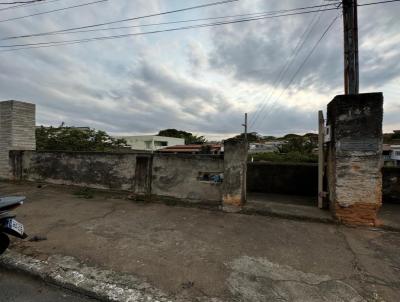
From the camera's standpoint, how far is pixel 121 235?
3646mm

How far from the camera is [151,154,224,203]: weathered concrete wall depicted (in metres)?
5.28

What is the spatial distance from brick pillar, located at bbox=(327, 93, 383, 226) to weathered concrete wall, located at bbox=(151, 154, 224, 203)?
2197 millimetres

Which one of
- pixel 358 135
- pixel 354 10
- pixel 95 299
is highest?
pixel 354 10

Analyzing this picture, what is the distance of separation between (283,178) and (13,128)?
28.3 feet

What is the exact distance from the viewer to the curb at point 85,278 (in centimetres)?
231

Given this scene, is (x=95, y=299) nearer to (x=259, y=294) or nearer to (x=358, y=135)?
(x=259, y=294)

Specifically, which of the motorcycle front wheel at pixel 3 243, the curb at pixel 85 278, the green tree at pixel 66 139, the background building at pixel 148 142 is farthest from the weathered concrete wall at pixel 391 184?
the background building at pixel 148 142

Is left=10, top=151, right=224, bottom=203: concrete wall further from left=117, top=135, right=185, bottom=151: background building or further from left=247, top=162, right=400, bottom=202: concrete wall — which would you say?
left=117, top=135, right=185, bottom=151: background building

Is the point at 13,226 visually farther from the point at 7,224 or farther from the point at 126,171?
the point at 126,171

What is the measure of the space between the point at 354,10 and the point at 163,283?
622cm

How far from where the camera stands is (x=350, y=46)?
17.6 feet


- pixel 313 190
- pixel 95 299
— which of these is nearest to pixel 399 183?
pixel 313 190

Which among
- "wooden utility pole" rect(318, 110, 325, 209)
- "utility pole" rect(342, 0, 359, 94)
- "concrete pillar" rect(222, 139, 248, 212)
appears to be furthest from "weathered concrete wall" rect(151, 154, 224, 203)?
"utility pole" rect(342, 0, 359, 94)

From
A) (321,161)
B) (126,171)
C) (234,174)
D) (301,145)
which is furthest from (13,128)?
(301,145)
